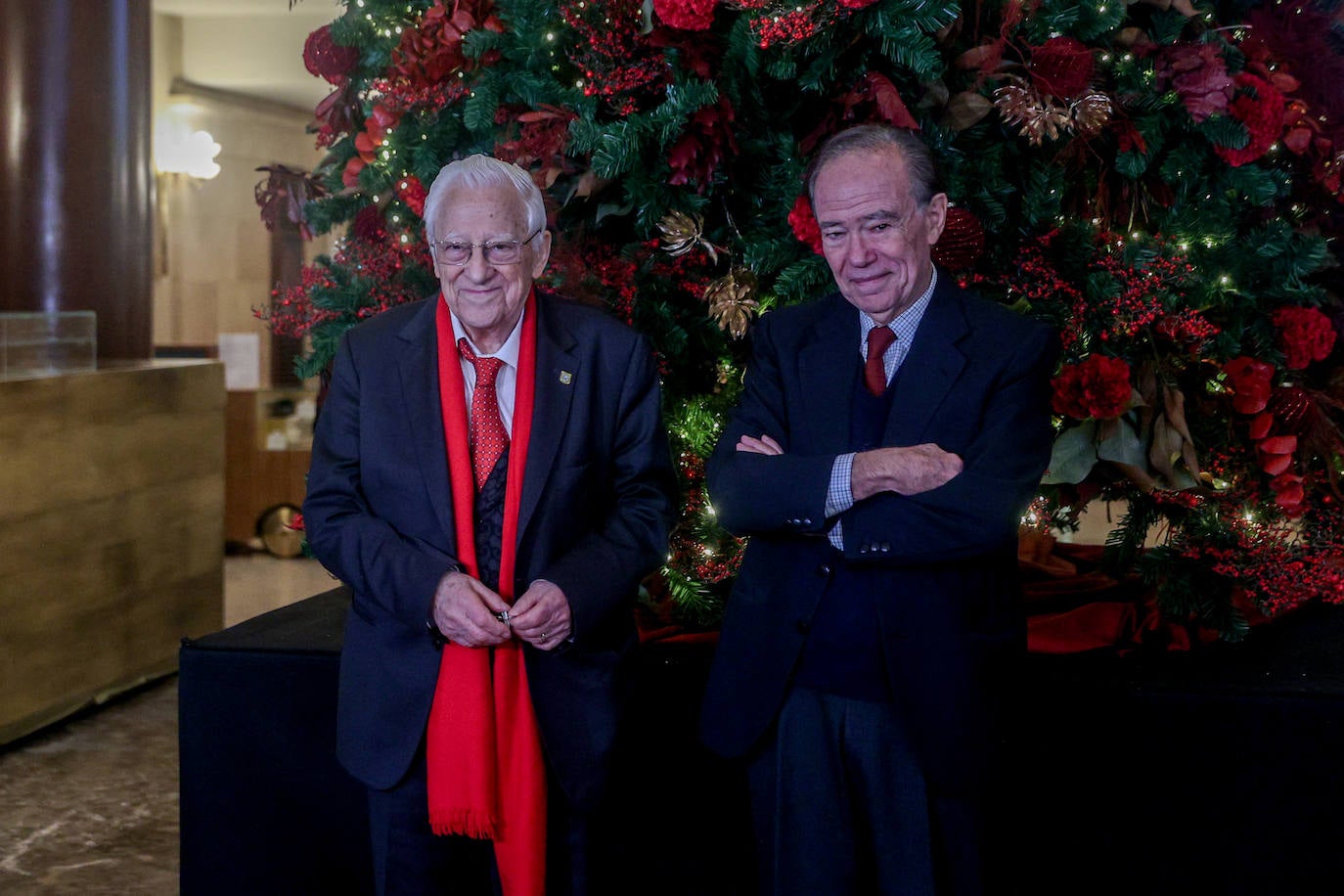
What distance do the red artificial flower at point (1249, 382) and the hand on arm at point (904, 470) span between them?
4.03 ft

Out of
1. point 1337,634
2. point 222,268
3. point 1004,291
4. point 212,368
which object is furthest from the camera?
point 222,268

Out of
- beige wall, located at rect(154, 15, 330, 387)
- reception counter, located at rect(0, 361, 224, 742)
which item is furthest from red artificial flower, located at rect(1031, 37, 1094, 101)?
beige wall, located at rect(154, 15, 330, 387)

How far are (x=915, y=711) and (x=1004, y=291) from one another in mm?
1324

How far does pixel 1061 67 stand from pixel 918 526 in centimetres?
121

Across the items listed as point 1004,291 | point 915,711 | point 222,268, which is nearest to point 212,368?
point 1004,291

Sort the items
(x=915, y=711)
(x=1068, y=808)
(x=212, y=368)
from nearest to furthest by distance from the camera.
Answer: (x=915, y=711)
(x=1068, y=808)
(x=212, y=368)

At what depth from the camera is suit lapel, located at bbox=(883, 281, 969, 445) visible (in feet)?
6.49

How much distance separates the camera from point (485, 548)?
6.86 ft

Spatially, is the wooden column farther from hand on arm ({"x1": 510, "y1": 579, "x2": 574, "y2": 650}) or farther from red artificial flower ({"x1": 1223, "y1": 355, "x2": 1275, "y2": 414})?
red artificial flower ({"x1": 1223, "y1": 355, "x2": 1275, "y2": 414})

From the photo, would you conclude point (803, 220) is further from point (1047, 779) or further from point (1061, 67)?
point (1047, 779)

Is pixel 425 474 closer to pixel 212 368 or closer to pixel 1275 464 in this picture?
pixel 1275 464

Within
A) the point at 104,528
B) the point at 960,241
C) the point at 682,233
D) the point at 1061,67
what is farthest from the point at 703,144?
the point at 104,528

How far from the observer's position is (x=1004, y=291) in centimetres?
299

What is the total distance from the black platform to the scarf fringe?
0.54 m
